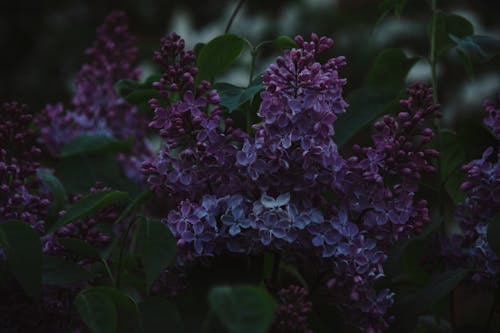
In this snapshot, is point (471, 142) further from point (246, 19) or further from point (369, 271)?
point (246, 19)

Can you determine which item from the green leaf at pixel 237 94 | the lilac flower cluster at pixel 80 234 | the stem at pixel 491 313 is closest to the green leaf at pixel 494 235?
the stem at pixel 491 313

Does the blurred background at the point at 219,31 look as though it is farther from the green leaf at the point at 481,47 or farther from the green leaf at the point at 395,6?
the green leaf at the point at 481,47

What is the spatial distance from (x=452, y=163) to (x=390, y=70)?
0.12m

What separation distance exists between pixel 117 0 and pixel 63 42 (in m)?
0.39

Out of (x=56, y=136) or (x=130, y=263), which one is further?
(x=56, y=136)

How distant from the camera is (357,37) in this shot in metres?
3.36

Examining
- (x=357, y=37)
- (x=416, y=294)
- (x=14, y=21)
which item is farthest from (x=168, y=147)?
(x=14, y=21)

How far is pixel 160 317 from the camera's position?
637 mm

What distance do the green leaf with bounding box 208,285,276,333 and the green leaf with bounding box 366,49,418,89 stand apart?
465 millimetres

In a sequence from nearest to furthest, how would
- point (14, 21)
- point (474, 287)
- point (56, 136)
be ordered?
point (474, 287) → point (56, 136) → point (14, 21)

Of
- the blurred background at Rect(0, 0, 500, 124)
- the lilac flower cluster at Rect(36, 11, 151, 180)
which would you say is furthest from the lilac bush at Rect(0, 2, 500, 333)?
the blurred background at Rect(0, 0, 500, 124)

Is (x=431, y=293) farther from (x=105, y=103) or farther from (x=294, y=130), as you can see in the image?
(x=105, y=103)

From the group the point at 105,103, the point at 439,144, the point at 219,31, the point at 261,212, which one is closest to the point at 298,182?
the point at 261,212

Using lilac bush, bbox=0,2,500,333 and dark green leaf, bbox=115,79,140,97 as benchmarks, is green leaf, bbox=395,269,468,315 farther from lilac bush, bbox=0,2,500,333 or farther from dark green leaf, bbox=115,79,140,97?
dark green leaf, bbox=115,79,140,97
